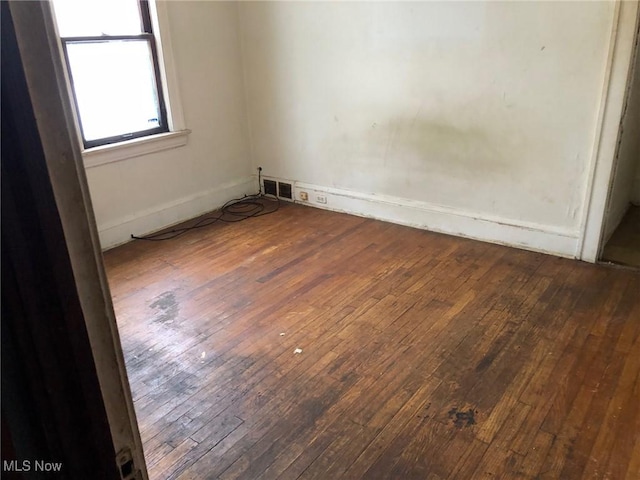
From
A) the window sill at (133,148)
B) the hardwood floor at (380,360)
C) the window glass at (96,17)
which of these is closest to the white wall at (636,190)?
the hardwood floor at (380,360)

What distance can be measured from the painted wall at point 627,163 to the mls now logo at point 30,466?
3218 millimetres

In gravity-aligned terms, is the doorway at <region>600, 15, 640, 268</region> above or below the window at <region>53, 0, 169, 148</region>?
below

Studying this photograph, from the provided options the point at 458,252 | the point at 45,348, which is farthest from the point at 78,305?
the point at 458,252

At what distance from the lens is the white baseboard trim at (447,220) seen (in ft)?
10.8

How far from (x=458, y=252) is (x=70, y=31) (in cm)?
285

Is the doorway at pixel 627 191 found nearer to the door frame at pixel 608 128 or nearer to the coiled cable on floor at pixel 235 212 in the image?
the door frame at pixel 608 128

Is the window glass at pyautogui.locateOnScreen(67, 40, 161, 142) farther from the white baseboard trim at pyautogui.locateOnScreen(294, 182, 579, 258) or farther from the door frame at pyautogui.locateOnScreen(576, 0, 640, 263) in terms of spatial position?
the door frame at pyautogui.locateOnScreen(576, 0, 640, 263)

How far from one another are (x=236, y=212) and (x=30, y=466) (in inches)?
149

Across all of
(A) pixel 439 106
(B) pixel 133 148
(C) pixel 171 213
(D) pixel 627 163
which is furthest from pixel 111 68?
(D) pixel 627 163

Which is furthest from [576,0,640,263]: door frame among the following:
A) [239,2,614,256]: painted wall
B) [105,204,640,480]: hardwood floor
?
[105,204,640,480]: hardwood floor

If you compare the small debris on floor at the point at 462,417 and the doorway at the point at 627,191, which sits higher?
the doorway at the point at 627,191

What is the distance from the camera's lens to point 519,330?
253cm

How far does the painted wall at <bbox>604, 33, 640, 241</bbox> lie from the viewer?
120 inches

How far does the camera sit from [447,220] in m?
3.71
